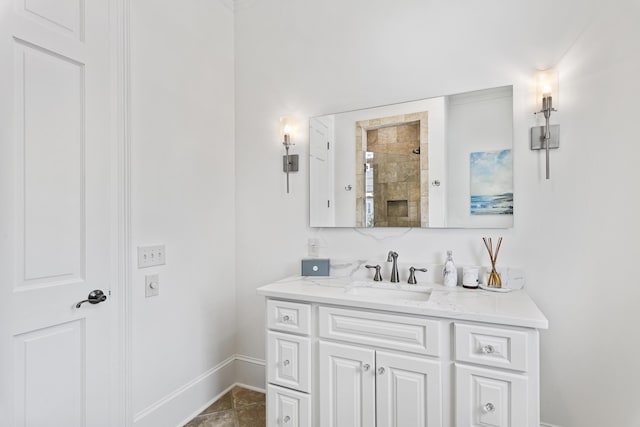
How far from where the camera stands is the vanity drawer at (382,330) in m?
1.43

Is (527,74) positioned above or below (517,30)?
below

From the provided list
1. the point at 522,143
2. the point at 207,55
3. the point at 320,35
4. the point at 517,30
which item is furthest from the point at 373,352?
the point at 207,55

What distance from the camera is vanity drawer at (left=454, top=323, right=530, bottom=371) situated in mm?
1271

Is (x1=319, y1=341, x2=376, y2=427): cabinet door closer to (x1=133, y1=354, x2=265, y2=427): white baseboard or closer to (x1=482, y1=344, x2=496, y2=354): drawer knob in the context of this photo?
(x1=482, y1=344, x2=496, y2=354): drawer knob

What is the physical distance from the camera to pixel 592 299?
1625 mm

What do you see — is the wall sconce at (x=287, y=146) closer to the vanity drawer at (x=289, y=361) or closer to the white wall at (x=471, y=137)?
the white wall at (x=471, y=137)

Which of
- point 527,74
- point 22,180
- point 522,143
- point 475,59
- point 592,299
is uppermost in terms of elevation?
point 475,59

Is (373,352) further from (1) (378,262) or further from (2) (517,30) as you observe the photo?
(2) (517,30)

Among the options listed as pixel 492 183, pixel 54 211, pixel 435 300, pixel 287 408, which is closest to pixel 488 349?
pixel 435 300

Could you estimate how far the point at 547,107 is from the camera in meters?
1.66

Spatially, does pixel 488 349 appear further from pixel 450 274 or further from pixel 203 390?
pixel 203 390

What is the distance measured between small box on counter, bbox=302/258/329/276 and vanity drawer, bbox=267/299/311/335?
0.44 meters

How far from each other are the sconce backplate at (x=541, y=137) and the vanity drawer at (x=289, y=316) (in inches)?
58.1

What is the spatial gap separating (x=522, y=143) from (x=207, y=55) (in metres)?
2.16
